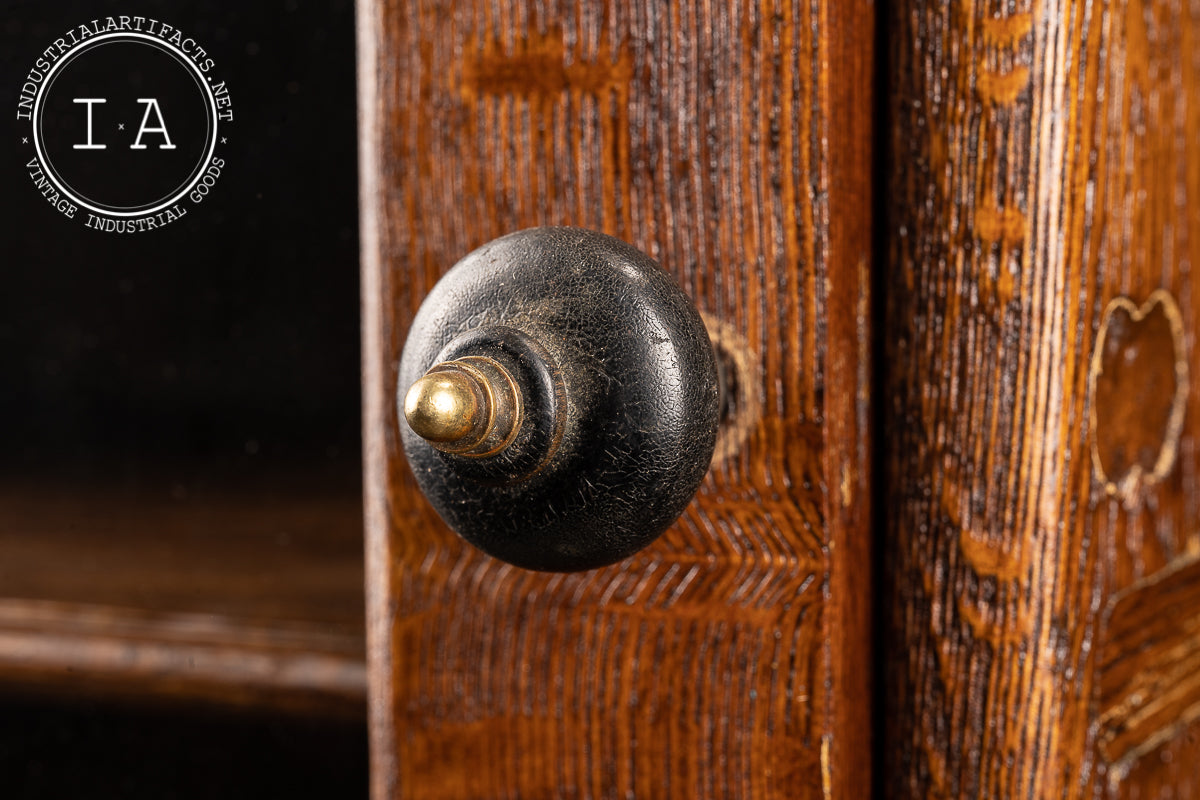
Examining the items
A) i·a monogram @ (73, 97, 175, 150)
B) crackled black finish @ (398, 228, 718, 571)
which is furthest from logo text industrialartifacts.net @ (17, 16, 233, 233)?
crackled black finish @ (398, 228, 718, 571)

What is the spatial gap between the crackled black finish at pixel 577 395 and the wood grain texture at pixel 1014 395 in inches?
4.1

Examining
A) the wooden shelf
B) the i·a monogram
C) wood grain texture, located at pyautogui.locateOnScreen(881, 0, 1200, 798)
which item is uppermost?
the i·a monogram

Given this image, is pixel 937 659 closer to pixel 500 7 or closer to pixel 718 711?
pixel 718 711

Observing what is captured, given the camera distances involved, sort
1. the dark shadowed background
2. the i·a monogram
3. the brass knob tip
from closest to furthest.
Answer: the brass knob tip, the i·a monogram, the dark shadowed background

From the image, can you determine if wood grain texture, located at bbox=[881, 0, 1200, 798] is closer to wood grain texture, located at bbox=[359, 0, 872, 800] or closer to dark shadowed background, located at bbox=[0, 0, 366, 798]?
wood grain texture, located at bbox=[359, 0, 872, 800]

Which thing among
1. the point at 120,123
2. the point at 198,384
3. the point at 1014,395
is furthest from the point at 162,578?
the point at 1014,395

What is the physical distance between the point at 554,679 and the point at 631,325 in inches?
5.4

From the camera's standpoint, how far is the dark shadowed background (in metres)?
0.38

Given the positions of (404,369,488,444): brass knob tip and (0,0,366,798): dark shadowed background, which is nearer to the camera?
(404,369,488,444): brass knob tip

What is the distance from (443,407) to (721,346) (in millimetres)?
112

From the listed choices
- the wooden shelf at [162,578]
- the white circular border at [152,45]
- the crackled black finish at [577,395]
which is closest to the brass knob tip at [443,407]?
the crackled black finish at [577,395]

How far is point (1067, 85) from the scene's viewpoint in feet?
0.83

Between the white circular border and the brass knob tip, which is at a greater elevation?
the white circular border

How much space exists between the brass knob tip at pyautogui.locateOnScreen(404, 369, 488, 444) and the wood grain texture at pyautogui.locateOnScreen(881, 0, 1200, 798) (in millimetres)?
159
